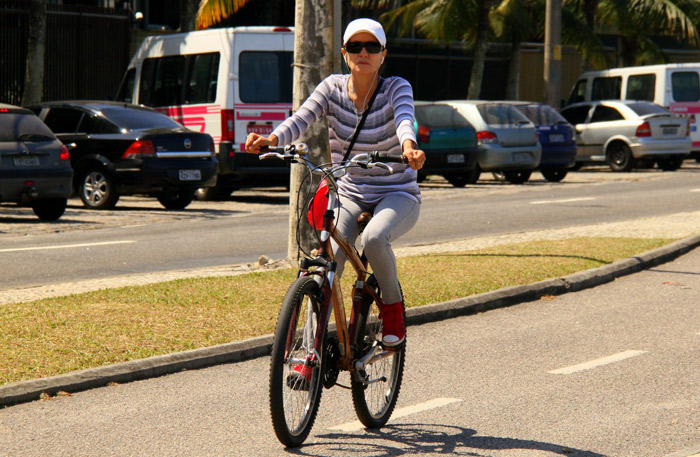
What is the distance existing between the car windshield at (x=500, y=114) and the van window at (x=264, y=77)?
5.99 meters

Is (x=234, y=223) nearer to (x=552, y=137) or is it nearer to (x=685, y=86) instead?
(x=552, y=137)

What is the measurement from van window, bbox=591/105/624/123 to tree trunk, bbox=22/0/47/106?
43.7 ft

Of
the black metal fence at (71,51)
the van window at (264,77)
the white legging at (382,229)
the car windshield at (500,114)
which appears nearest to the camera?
the white legging at (382,229)

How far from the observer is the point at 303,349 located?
515 centimetres

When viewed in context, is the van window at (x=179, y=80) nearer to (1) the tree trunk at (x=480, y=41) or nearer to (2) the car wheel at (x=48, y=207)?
(2) the car wheel at (x=48, y=207)

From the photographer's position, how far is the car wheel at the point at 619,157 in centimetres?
2869

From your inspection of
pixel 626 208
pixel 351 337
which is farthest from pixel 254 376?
pixel 626 208

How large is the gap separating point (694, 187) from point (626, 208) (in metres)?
5.14

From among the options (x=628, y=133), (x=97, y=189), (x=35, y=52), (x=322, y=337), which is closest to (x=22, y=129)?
(x=97, y=189)

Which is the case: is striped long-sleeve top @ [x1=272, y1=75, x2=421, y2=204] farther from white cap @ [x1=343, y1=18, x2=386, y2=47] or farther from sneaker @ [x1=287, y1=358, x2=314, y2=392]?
sneaker @ [x1=287, y1=358, x2=314, y2=392]

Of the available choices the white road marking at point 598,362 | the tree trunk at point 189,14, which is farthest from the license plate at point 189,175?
the white road marking at point 598,362

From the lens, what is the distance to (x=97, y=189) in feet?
60.4

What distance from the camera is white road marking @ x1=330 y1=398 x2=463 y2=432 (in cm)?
564

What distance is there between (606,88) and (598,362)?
25.7 meters
